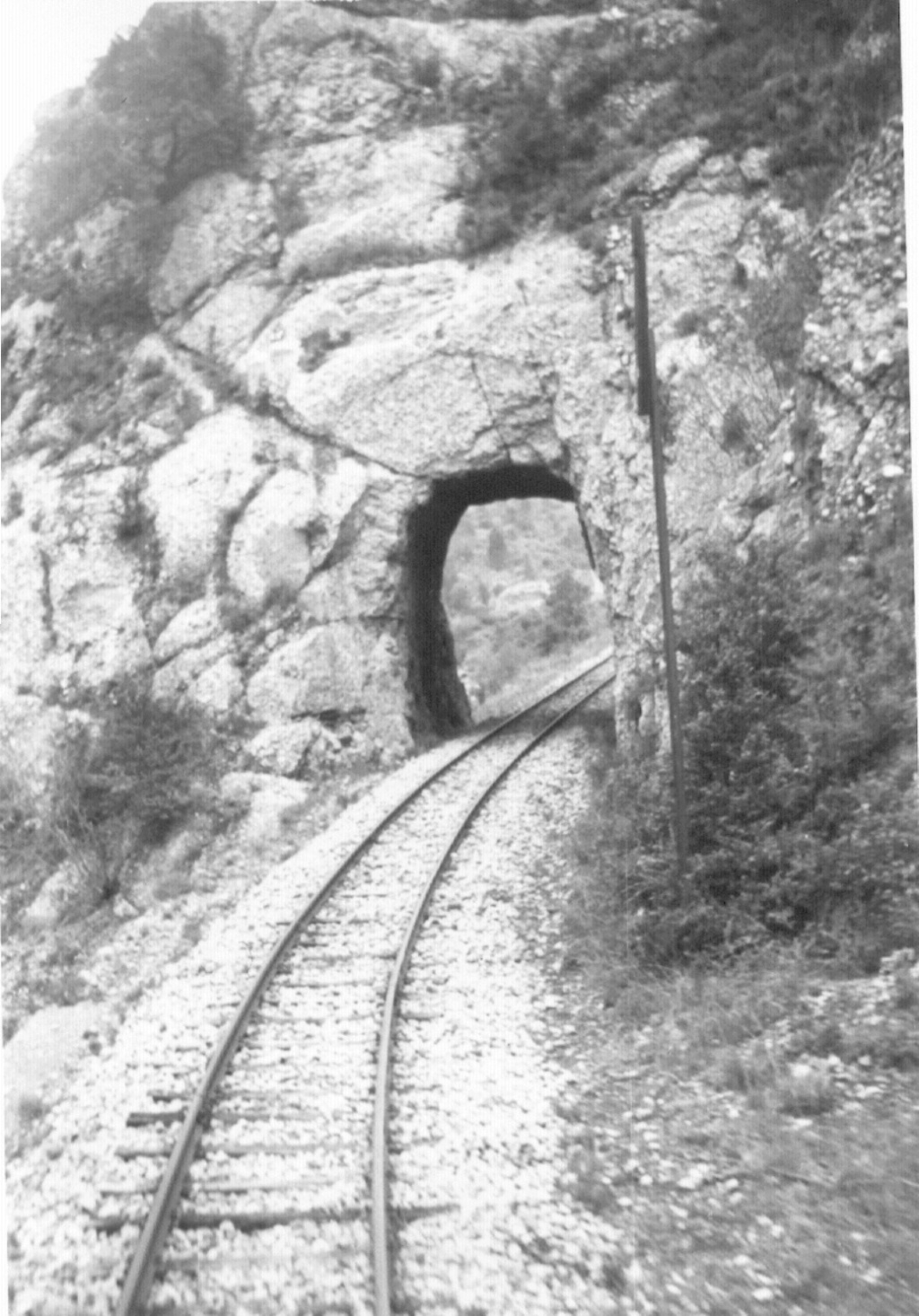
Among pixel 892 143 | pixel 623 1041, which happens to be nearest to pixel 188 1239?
pixel 623 1041

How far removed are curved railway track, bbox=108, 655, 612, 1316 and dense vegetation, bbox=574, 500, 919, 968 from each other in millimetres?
2078

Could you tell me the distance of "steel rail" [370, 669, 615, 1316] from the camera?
4.09 meters

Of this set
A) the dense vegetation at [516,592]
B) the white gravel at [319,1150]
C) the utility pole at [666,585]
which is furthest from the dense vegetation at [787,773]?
the dense vegetation at [516,592]

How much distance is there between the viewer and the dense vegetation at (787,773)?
6.38 m

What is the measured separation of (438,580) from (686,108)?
27.8ft

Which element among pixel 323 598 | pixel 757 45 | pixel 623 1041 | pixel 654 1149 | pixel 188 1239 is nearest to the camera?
pixel 188 1239

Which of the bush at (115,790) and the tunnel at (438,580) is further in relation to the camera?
the tunnel at (438,580)

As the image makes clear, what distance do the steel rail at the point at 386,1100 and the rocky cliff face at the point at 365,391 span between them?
334cm

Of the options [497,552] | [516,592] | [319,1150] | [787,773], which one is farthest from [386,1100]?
[497,552]

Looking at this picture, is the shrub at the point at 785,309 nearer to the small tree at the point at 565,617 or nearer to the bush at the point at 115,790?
the bush at the point at 115,790

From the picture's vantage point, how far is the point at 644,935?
7.46 metres

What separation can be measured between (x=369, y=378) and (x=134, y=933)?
351 inches

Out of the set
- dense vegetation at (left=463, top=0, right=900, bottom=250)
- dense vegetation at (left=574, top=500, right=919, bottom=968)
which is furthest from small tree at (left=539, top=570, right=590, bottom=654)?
dense vegetation at (left=574, top=500, right=919, bottom=968)

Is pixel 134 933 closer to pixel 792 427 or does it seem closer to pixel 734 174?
pixel 792 427
